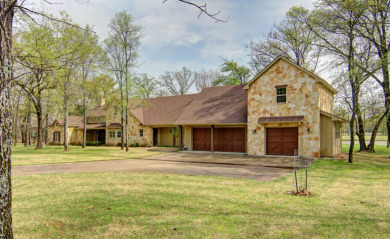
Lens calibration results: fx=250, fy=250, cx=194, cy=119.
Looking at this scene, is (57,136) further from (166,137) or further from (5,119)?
(5,119)

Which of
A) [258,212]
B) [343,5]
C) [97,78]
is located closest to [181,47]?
[343,5]

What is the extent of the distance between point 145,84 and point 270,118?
45.4ft

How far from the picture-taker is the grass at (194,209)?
14.7ft

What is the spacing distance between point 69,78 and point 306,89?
2210cm

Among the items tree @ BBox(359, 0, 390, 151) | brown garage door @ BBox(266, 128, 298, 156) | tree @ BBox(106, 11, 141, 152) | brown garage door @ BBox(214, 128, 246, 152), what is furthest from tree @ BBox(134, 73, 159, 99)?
tree @ BBox(359, 0, 390, 151)

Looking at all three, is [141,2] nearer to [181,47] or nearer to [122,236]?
[122,236]

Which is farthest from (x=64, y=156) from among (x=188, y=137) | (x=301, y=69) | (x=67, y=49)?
(x=301, y=69)

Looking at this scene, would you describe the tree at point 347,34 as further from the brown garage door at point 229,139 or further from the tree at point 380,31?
the brown garage door at point 229,139

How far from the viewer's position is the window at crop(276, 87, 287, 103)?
1839cm

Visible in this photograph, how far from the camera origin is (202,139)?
77.6 feet

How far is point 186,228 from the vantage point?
4562 millimetres

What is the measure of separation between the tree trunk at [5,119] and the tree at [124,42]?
20134mm

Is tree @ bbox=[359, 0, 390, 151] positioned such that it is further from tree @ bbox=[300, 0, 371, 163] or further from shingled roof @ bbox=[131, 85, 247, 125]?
shingled roof @ bbox=[131, 85, 247, 125]

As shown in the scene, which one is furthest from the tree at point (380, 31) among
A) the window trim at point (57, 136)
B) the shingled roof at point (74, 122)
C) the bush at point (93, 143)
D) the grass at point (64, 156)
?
the window trim at point (57, 136)
